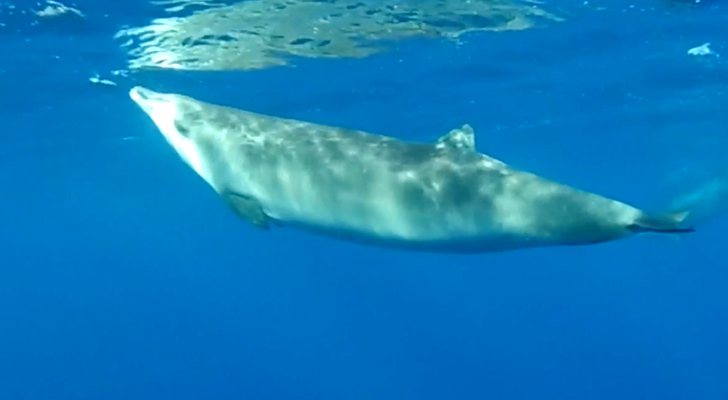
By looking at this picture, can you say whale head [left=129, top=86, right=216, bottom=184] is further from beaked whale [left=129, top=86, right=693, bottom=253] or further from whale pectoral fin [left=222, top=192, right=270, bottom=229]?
whale pectoral fin [left=222, top=192, right=270, bottom=229]

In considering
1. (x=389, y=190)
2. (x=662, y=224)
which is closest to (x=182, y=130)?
(x=389, y=190)

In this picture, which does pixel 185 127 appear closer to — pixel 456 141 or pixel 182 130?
pixel 182 130

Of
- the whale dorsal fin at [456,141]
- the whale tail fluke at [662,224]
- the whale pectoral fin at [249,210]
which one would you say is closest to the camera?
the whale tail fluke at [662,224]

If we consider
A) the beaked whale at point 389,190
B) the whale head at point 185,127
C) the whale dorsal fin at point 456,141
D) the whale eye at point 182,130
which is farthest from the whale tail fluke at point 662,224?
the whale eye at point 182,130

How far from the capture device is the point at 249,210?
8.12 metres

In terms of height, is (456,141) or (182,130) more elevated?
(456,141)

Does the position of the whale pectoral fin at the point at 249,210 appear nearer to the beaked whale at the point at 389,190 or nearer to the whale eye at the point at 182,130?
the beaked whale at the point at 389,190

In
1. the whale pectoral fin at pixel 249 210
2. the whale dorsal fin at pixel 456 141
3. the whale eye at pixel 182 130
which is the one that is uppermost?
the whale dorsal fin at pixel 456 141

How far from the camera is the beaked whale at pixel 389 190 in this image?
20.7 feet

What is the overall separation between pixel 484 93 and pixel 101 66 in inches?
473

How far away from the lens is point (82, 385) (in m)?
97.7

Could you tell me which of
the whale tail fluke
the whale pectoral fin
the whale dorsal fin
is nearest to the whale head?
the whale pectoral fin

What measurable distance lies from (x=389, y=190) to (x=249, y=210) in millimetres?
1496

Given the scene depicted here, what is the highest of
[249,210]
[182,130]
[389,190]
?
[389,190]
